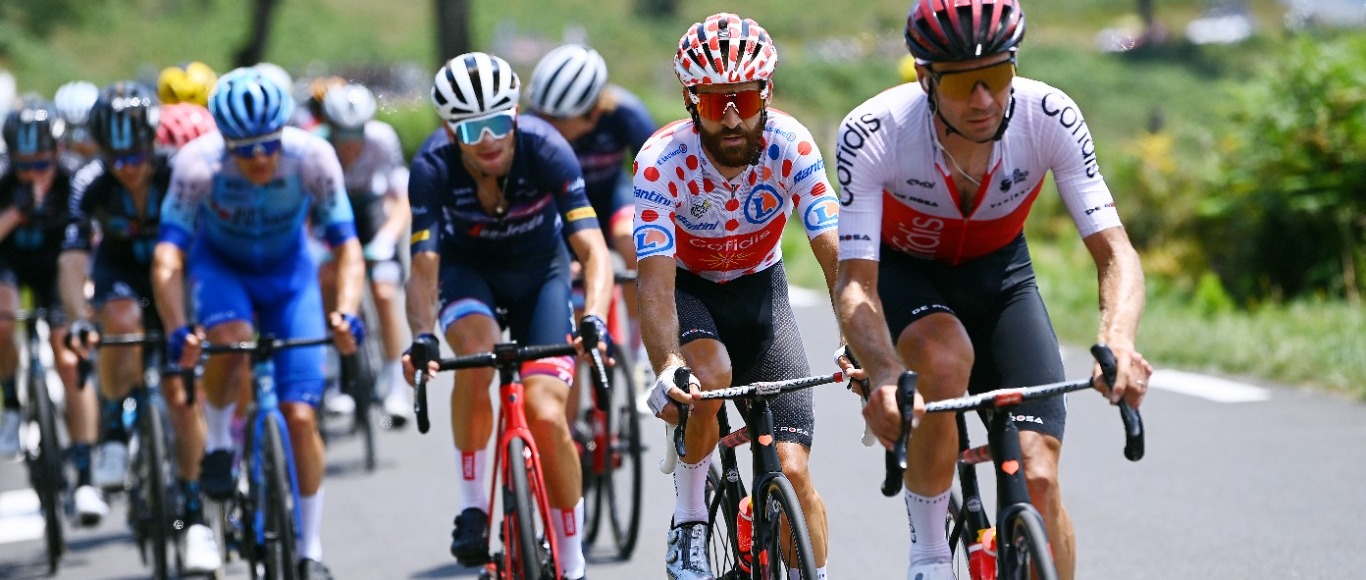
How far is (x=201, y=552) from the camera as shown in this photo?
8.16 meters

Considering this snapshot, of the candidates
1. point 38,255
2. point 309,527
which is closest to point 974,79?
point 309,527

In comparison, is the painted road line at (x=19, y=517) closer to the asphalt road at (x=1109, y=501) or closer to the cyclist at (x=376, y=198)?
the asphalt road at (x=1109, y=501)

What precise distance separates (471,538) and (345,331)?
41.8 inches

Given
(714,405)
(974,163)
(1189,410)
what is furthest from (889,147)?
(1189,410)

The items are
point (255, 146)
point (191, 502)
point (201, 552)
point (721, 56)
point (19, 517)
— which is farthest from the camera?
point (19, 517)

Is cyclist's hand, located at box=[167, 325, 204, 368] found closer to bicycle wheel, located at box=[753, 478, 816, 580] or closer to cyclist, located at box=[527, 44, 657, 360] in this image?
cyclist, located at box=[527, 44, 657, 360]

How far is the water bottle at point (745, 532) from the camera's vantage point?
5.56 meters

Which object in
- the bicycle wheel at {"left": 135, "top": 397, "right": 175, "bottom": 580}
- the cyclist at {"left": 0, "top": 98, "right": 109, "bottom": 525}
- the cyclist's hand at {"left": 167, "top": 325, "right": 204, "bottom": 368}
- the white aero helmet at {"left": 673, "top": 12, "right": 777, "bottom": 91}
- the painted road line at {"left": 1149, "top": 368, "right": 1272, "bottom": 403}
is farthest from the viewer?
the painted road line at {"left": 1149, "top": 368, "right": 1272, "bottom": 403}

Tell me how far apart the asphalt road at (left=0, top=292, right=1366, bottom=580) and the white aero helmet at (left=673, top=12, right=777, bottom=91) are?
2.84 m

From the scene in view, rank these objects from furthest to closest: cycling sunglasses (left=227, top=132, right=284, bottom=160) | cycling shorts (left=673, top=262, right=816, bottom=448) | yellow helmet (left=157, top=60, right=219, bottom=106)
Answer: yellow helmet (left=157, top=60, right=219, bottom=106), cycling sunglasses (left=227, top=132, right=284, bottom=160), cycling shorts (left=673, top=262, right=816, bottom=448)

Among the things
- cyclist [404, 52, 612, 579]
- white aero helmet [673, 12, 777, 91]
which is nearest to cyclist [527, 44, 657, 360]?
cyclist [404, 52, 612, 579]

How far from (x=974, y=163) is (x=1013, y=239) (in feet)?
1.52

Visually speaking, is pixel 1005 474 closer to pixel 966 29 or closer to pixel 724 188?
pixel 966 29

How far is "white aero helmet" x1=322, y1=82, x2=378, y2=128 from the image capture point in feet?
37.3
